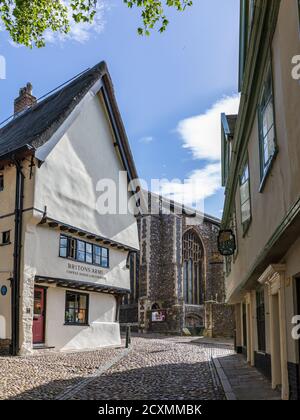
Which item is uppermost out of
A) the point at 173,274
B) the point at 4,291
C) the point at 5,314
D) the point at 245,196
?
the point at 245,196

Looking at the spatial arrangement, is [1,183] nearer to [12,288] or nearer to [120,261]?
[12,288]

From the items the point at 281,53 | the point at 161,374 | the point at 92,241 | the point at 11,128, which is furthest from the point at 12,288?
the point at 281,53

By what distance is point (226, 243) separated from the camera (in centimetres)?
1277

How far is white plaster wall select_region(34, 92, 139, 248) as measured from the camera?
1652cm

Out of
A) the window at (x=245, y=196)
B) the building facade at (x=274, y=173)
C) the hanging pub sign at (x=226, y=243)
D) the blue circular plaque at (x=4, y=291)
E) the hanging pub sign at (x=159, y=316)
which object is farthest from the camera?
the hanging pub sign at (x=159, y=316)

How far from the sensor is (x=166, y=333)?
104ft

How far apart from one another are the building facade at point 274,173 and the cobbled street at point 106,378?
5.03 feet

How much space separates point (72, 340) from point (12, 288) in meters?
3.78

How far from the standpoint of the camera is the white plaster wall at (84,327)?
1652 cm

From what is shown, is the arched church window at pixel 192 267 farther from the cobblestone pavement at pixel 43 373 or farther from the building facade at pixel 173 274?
the cobblestone pavement at pixel 43 373

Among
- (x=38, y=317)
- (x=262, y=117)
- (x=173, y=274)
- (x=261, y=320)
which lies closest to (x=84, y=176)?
(x=38, y=317)

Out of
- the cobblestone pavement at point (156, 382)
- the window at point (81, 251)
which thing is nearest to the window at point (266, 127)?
the cobblestone pavement at point (156, 382)

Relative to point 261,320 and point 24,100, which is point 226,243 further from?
point 24,100

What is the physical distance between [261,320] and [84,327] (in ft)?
31.0
